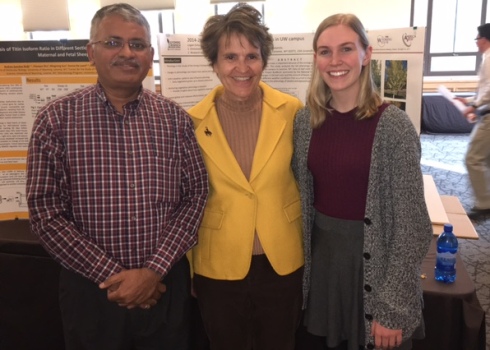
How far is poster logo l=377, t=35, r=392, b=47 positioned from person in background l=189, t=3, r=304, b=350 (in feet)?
3.68

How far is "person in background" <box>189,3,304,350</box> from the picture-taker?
5.19ft

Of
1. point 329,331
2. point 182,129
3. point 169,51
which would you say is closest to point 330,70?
point 182,129

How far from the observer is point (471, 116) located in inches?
181

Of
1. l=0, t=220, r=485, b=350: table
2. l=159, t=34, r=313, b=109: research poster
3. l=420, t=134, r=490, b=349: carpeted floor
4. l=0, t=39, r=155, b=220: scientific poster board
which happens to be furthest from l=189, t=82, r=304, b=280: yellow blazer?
l=420, t=134, r=490, b=349: carpeted floor

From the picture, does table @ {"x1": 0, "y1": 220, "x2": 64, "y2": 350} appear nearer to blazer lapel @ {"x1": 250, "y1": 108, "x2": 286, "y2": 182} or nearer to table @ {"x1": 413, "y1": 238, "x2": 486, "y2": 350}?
blazer lapel @ {"x1": 250, "y1": 108, "x2": 286, "y2": 182}

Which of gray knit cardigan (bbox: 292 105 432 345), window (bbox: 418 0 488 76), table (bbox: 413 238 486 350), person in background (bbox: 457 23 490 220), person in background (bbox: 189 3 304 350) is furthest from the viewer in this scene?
window (bbox: 418 0 488 76)

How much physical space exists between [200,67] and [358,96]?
4.56ft

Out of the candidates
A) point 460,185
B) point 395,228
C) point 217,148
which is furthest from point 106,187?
point 460,185

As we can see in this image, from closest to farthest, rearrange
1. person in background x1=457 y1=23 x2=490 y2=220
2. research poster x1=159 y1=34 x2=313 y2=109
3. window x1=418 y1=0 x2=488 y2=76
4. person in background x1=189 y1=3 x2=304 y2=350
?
person in background x1=189 y1=3 x2=304 y2=350 < research poster x1=159 y1=34 x2=313 y2=109 < person in background x1=457 y1=23 x2=490 y2=220 < window x1=418 y1=0 x2=488 y2=76

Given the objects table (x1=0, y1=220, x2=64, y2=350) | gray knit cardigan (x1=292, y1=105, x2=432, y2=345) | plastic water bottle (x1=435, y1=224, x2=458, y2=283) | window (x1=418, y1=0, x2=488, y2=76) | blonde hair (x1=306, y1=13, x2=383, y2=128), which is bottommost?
table (x1=0, y1=220, x2=64, y2=350)

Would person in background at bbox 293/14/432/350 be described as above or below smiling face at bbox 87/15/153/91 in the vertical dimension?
below

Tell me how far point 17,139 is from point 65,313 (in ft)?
3.64

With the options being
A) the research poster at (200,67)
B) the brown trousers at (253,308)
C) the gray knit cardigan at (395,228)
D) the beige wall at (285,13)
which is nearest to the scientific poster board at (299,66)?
the research poster at (200,67)

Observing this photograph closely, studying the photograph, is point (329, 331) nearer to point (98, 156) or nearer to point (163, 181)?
point (163, 181)
